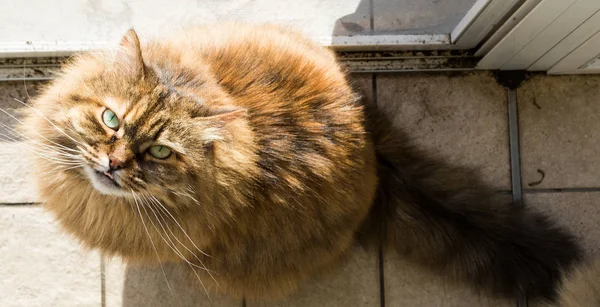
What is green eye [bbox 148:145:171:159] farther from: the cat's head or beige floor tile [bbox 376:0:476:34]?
beige floor tile [bbox 376:0:476:34]

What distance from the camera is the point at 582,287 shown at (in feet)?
4.94

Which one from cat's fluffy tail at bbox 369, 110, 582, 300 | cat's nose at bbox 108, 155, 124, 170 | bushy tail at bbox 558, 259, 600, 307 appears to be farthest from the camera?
cat's fluffy tail at bbox 369, 110, 582, 300

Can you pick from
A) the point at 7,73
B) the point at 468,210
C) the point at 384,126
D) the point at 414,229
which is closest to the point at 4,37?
the point at 7,73

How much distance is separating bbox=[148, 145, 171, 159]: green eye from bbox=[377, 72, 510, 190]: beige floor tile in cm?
97

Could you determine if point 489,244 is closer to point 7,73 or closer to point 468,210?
point 468,210

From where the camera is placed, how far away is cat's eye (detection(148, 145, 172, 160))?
1272 mm

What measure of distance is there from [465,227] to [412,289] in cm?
44

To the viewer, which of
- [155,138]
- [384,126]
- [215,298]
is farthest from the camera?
[215,298]

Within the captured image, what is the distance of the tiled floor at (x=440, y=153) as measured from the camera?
6.35 ft

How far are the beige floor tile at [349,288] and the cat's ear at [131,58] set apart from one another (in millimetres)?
1023

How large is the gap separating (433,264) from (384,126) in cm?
48

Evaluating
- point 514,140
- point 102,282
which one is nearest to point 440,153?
point 514,140

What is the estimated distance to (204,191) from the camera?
1.34 m

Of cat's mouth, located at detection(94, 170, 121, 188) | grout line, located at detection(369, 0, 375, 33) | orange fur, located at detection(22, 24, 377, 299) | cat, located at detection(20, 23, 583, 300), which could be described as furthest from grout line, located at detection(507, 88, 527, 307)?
cat's mouth, located at detection(94, 170, 121, 188)
